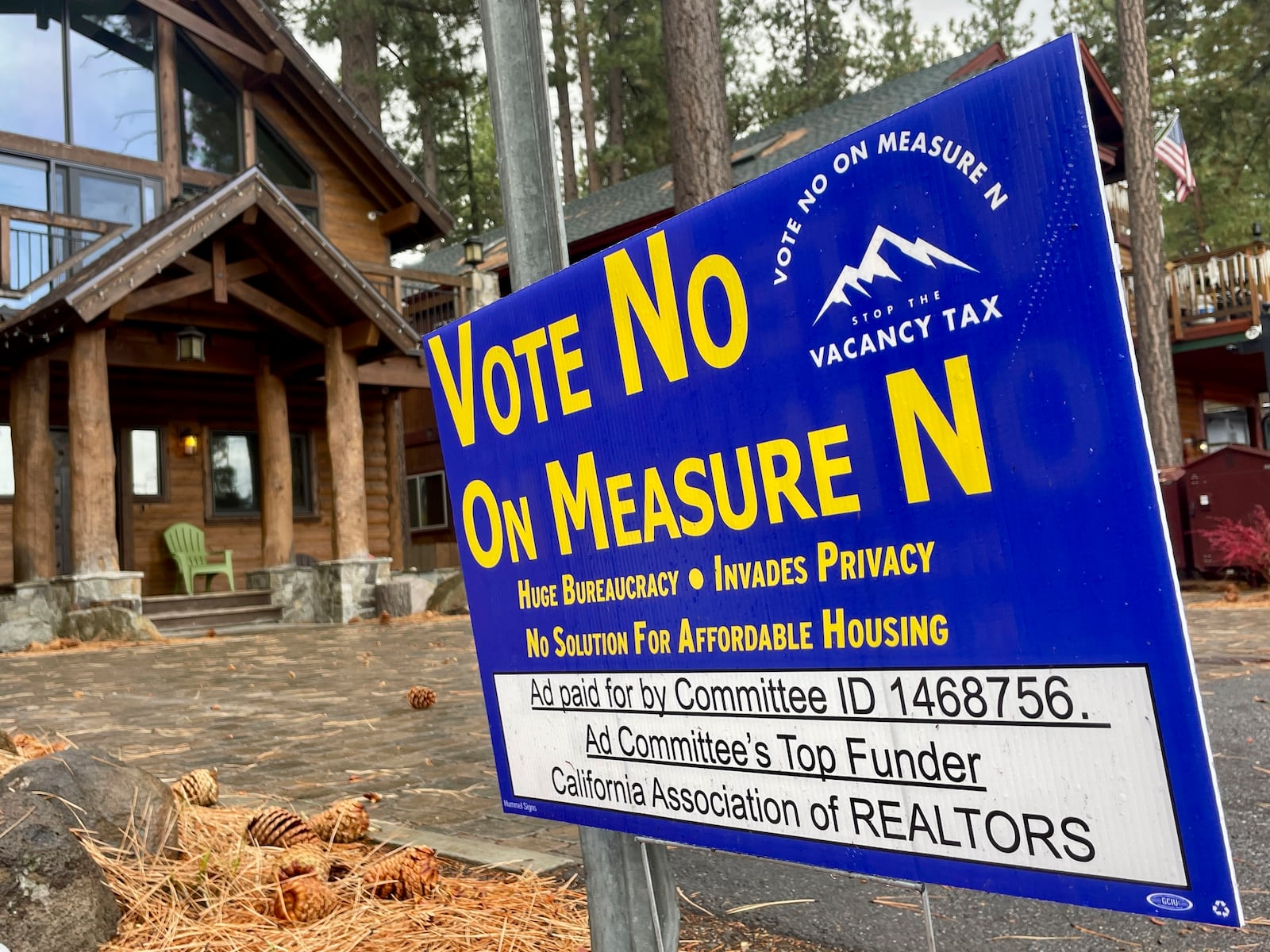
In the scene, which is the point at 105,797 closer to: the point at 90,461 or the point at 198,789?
the point at 198,789

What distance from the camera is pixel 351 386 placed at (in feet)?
45.6

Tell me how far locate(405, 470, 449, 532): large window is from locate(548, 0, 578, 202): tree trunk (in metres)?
8.98

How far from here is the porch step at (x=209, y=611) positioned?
1266cm

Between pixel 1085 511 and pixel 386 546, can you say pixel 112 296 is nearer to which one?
pixel 386 546

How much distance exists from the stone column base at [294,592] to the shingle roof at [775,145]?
30.4ft

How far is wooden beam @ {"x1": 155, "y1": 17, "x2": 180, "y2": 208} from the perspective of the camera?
15.8 metres

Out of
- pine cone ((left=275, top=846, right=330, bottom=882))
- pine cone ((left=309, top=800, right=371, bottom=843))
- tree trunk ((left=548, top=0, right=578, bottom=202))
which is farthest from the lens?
tree trunk ((left=548, top=0, right=578, bottom=202))

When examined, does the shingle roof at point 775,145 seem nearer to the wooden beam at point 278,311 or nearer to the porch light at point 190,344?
the wooden beam at point 278,311

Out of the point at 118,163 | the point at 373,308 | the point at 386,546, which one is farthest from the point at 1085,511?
the point at 386,546

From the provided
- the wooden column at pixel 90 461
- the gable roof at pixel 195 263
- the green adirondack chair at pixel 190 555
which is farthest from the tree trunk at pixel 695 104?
the green adirondack chair at pixel 190 555

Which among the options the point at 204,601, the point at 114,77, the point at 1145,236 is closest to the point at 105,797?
the point at 204,601

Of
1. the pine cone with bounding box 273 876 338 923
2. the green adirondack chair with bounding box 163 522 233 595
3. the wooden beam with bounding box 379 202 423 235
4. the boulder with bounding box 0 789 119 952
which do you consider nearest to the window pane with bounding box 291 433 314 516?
the green adirondack chair with bounding box 163 522 233 595

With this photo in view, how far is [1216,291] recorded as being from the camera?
20.1 meters

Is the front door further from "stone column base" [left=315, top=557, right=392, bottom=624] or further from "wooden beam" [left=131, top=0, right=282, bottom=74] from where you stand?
"wooden beam" [left=131, top=0, right=282, bottom=74]
